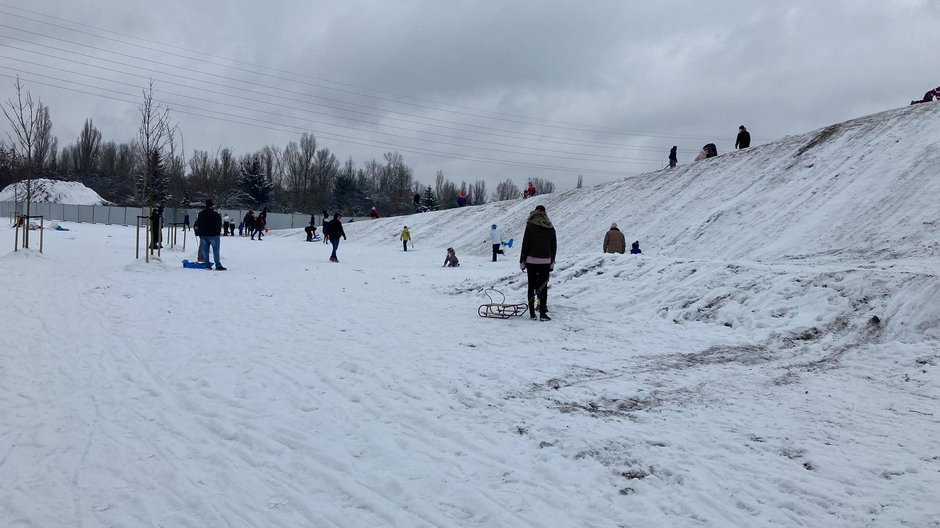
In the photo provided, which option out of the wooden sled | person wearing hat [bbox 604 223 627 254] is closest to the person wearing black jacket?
the wooden sled

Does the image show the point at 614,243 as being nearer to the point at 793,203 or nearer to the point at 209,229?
the point at 793,203

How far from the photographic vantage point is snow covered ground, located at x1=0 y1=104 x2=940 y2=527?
3.46 m

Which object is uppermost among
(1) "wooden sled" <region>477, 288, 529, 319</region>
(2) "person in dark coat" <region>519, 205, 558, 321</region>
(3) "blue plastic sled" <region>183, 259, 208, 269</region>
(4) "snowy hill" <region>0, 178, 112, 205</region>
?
(4) "snowy hill" <region>0, 178, 112, 205</region>

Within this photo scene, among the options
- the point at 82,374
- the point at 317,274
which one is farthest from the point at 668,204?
the point at 82,374

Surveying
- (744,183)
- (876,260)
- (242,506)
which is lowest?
(242,506)

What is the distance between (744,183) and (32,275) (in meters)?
23.6

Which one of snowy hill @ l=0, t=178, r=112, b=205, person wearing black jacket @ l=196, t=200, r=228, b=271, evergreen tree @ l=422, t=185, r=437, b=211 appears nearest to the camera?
person wearing black jacket @ l=196, t=200, r=228, b=271

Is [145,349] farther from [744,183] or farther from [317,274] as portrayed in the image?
[744,183]

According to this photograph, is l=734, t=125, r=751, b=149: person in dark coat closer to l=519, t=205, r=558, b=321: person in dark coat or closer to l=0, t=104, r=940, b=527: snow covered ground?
l=0, t=104, r=940, b=527: snow covered ground

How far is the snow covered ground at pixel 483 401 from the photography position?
3459mm

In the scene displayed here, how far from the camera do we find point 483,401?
207 inches

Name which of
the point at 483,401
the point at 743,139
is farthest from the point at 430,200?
the point at 483,401

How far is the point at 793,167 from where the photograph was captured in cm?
2202

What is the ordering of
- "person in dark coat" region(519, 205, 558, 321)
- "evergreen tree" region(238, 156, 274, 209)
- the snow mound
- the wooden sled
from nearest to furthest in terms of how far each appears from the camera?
"person in dark coat" region(519, 205, 558, 321) → the wooden sled → the snow mound → "evergreen tree" region(238, 156, 274, 209)
